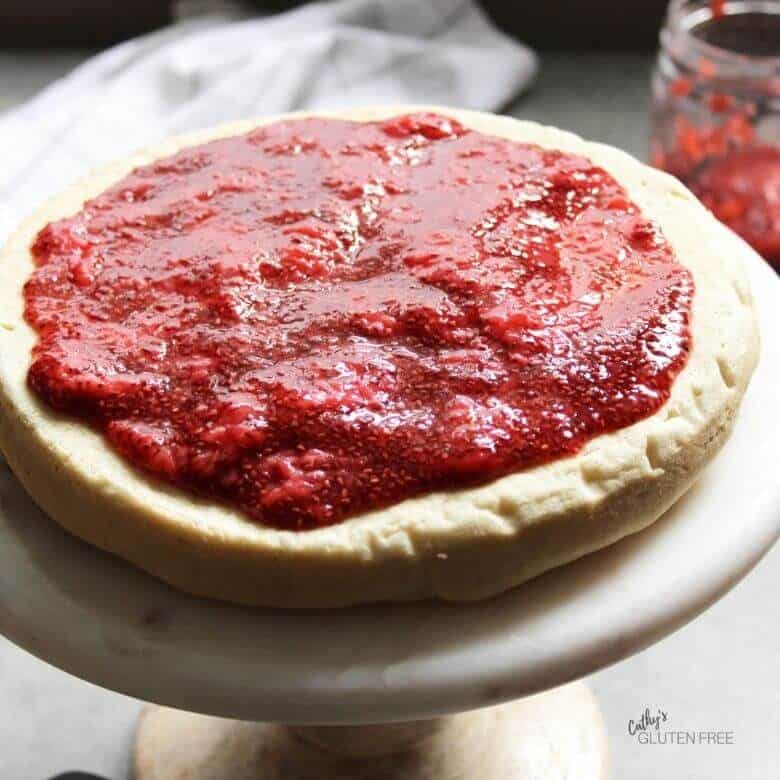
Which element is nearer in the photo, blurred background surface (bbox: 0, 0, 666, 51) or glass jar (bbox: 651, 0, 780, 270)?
glass jar (bbox: 651, 0, 780, 270)

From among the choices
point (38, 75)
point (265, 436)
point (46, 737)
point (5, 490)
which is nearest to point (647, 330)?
point (265, 436)

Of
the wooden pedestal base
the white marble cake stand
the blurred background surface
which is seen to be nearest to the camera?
the white marble cake stand

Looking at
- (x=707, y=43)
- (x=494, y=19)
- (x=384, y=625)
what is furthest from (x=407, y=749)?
(x=494, y=19)

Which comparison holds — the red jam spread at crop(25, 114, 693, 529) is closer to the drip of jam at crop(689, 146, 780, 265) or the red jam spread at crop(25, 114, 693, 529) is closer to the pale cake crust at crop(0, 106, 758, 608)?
the pale cake crust at crop(0, 106, 758, 608)

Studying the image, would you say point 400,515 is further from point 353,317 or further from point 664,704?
point 664,704

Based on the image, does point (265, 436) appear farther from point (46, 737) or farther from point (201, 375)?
point (46, 737)

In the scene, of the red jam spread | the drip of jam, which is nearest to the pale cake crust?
the red jam spread

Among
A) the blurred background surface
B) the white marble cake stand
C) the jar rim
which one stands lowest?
the blurred background surface

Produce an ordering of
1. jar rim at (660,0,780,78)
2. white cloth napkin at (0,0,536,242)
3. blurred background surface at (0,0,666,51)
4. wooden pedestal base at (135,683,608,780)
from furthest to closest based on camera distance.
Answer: blurred background surface at (0,0,666,51) → white cloth napkin at (0,0,536,242) → jar rim at (660,0,780,78) → wooden pedestal base at (135,683,608,780)
